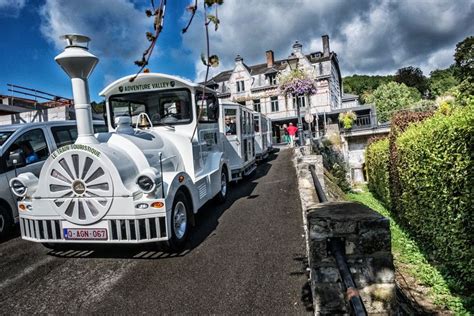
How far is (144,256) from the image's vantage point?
4848 mm

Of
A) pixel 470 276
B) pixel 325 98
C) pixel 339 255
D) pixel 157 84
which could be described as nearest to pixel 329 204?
pixel 339 255

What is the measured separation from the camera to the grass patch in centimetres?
418

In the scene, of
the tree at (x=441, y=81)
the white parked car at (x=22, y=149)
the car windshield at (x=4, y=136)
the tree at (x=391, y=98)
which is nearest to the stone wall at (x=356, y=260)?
the white parked car at (x=22, y=149)

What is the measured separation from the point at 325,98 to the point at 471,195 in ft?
120

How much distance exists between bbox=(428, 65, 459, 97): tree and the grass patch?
132 ft

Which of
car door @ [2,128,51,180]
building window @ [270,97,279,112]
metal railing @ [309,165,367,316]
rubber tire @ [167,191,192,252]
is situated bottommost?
rubber tire @ [167,191,192,252]

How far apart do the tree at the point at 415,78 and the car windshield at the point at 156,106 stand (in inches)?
2941

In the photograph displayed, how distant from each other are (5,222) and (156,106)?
375cm

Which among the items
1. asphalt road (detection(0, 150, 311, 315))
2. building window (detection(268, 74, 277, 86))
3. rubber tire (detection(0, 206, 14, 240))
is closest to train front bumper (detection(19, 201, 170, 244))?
asphalt road (detection(0, 150, 311, 315))

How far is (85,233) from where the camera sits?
4535 millimetres

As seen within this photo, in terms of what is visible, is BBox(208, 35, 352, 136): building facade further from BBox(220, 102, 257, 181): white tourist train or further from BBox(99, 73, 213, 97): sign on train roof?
BBox(99, 73, 213, 97): sign on train roof

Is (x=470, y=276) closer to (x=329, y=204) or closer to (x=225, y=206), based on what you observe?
(x=329, y=204)

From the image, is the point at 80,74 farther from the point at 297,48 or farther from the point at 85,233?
the point at 297,48

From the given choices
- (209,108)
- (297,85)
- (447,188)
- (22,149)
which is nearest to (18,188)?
(22,149)
